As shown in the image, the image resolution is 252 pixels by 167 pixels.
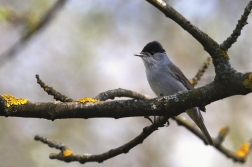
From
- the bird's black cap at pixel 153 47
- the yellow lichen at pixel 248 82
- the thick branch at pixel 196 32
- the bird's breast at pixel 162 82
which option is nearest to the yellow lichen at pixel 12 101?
the thick branch at pixel 196 32

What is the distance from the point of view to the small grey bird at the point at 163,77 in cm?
598

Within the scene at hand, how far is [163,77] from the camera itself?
6238mm

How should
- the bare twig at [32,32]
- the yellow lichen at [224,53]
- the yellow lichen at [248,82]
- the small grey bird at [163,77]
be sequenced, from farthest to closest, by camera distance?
the small grey bird at [163,77] → the bare twig at [32,32] → the yellow lichen at [224,53] → the yellow lichen at [248,82]

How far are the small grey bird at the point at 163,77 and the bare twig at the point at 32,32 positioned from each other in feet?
5.76

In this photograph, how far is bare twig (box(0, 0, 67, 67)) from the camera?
16.6 feet

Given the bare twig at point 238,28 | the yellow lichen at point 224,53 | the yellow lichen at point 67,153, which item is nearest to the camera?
the bare twig at point 238,28

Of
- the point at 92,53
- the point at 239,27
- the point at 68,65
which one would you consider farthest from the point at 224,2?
the point at 239,27

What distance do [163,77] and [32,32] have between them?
6.69ft

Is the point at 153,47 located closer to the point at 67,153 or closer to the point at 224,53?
the point at 67,153

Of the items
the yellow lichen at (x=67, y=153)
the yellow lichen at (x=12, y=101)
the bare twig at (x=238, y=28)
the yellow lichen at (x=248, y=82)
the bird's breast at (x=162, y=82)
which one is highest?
the bird's breast at (x=162, y=82)

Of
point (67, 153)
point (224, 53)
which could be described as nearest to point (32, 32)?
point (67, 153)

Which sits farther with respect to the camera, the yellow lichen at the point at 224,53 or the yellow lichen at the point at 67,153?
the yellow lichen at the point at 67,153

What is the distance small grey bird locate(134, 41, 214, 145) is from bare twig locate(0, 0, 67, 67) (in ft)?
5.76

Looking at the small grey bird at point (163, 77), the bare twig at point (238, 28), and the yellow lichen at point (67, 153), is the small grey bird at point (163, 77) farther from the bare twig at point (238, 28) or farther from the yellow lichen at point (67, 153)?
the bare twig at point (238, 28)
